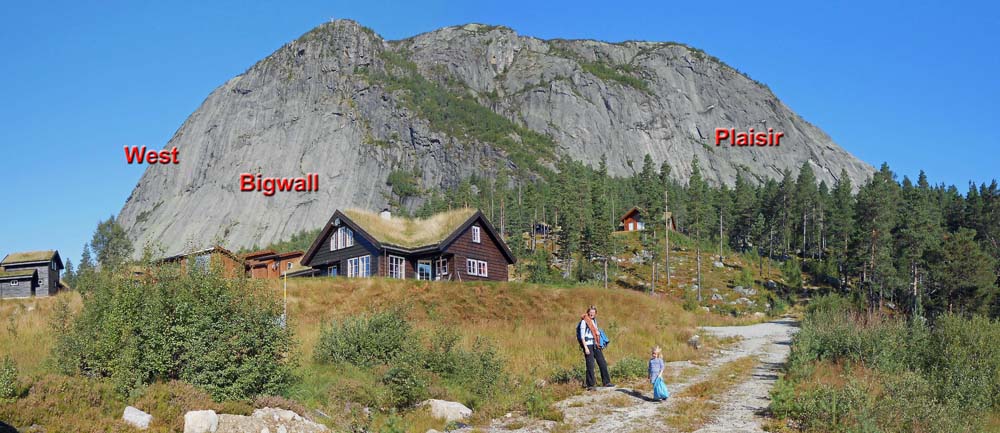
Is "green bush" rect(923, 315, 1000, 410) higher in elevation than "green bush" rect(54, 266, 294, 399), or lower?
lower

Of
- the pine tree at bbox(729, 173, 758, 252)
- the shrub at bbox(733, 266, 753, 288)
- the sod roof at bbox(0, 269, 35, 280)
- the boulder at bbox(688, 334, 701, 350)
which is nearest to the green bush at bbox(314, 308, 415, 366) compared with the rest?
the boulder at bbox(688, 334, 701, 350)

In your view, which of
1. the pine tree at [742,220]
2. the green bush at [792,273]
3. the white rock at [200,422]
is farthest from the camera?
the pine tree at [742,220]

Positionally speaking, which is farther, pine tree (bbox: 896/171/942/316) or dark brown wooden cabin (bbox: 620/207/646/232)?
dark brown wooden cabin (bbox: 620/207/646/232)

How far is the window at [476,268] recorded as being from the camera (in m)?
47.9

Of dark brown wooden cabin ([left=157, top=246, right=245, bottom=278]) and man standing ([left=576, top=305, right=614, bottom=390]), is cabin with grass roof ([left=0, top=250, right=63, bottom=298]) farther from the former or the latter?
man standing ([left=576, top=305, right=614, bottom=390])

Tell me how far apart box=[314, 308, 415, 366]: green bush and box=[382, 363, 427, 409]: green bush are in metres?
2.59

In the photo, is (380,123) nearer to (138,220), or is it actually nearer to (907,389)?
(138,220)

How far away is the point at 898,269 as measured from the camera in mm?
67375

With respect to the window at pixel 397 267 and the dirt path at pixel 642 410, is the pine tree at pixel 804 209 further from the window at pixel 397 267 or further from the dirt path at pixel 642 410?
the dirt path at pixel 642 410

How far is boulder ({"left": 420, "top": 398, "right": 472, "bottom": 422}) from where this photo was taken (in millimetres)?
13670

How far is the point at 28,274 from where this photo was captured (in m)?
53.3

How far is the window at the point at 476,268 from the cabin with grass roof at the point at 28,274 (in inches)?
1282

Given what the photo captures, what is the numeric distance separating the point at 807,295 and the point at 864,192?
1784 centimetres

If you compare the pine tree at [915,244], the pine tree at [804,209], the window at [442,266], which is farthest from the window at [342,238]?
the pine tree at [804,209]
